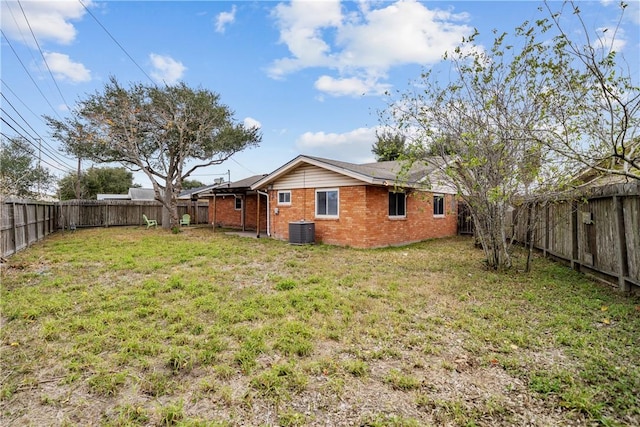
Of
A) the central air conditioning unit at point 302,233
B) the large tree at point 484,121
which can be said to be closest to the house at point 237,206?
the central air conditioning unit at point 302,233

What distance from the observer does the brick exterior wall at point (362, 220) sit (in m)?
10.6

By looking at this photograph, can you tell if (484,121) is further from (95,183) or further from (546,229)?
(95,183)

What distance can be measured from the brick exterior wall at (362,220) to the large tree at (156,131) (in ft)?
21.1

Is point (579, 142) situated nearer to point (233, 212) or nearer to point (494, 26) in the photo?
point (494, 26)

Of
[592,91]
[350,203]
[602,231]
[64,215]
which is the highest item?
[592,91]

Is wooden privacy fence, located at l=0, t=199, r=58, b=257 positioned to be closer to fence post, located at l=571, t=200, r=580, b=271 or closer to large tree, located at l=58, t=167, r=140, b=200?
fence post, located at l=571, t=200, r=580, b=271

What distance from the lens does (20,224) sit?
9445mm

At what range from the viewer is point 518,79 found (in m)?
6.12

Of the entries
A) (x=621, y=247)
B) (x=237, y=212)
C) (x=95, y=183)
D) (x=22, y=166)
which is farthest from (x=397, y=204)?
(x=95, y=183)

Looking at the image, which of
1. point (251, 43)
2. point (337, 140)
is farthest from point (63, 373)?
point (337, 140)

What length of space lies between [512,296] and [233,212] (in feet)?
53.7

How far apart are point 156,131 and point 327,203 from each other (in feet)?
35.9

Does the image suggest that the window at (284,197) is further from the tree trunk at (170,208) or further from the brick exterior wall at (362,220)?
the tree trunk at (170,208)

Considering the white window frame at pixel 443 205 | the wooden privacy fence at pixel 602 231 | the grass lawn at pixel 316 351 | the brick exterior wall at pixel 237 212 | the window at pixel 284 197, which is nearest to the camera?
the grass lawn at pixel 316 351
